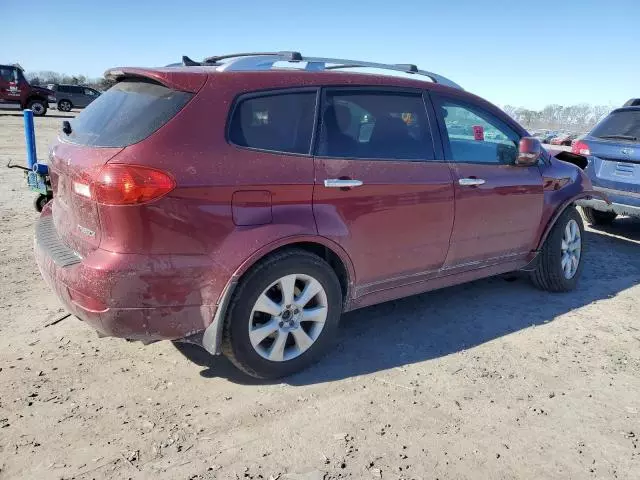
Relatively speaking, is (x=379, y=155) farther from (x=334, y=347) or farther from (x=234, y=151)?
(x=334, y=347)

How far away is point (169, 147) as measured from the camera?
2.70m

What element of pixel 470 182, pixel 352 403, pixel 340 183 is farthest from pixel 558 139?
pixel 352 403

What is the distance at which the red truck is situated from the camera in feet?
81.6

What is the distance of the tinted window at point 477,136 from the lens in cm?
398

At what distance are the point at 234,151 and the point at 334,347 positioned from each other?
158 centimetres

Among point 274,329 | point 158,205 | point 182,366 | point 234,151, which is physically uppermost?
point 234,151

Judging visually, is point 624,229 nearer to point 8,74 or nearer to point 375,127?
point 375,127

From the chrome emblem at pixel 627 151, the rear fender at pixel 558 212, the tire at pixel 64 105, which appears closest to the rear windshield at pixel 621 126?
the chrome emblem at pixel 627 151

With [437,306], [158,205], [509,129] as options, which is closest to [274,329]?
[158,205]

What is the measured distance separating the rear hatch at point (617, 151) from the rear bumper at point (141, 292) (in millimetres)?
5616

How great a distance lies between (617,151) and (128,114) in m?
5.93

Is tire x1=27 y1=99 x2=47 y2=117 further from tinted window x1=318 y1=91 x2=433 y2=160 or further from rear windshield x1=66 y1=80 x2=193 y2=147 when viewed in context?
tinted window x1=318 y1=91 x2=433 y2=160

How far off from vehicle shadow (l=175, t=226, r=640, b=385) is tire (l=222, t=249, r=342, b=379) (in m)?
0.16

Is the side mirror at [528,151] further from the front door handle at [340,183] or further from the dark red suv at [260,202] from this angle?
the front door handle at [340,183]
